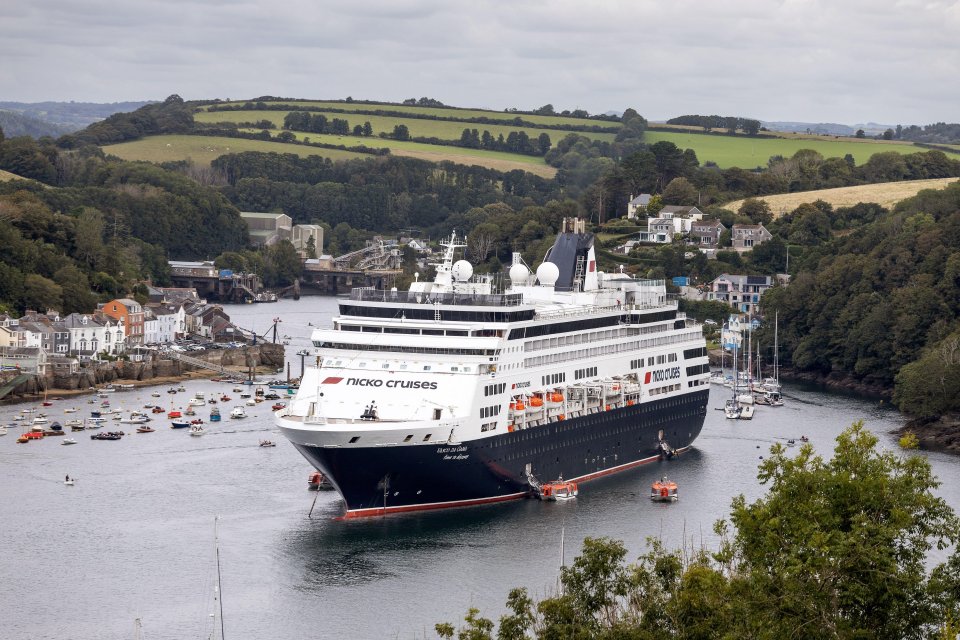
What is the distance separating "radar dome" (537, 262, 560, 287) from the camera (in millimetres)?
61375

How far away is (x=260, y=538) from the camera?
47.8 m

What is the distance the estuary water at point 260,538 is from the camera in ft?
134

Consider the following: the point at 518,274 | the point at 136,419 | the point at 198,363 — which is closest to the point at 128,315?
the point at 198,363

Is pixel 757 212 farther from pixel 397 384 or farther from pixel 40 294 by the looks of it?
pixel 397 384

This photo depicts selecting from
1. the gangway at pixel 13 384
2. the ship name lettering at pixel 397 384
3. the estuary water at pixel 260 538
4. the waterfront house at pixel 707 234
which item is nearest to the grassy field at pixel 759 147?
the waterfront house at pixel 707 234

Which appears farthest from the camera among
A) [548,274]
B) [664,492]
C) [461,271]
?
[548,274]

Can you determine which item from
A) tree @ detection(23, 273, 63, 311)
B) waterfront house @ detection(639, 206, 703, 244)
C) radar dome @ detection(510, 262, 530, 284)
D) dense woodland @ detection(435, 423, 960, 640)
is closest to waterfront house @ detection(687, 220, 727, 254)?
waterfront house @ detection(639, 206, 703, 244)

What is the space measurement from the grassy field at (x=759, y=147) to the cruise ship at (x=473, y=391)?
339 feet

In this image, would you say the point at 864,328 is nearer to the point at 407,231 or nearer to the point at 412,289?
the point at 412,289

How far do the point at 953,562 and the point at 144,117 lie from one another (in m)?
178

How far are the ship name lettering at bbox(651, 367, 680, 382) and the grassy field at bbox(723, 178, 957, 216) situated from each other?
67367mm

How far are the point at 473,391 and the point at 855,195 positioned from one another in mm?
87646

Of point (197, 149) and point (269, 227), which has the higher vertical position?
point (197, 149)

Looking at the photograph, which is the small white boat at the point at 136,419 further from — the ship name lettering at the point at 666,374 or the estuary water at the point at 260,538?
the ship name lettering at the point at 666,374
